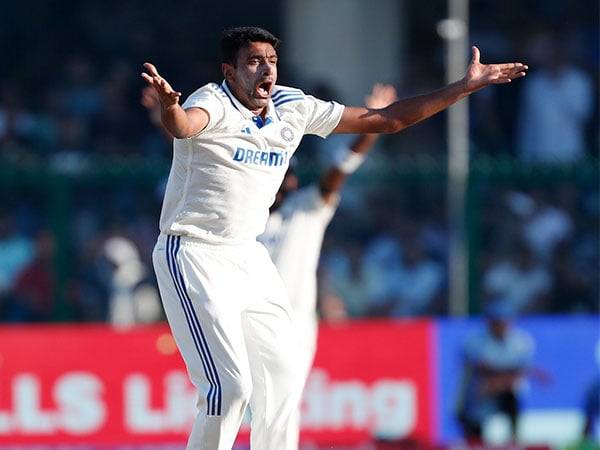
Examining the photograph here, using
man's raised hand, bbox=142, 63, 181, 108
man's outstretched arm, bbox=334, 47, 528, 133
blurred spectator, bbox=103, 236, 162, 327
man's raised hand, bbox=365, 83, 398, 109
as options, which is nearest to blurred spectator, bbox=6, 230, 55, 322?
blurred spectator, bbox=103, 236, 162, 327

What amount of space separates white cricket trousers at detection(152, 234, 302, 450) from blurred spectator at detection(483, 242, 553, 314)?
6.64m

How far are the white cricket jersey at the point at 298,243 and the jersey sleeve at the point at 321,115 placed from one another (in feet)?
9.24

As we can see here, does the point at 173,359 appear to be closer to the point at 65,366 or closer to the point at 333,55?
the point at 65,366

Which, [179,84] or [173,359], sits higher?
[179,84]

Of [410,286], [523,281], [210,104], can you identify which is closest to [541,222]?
[523,281]

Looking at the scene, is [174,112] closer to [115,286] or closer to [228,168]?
[228,168]

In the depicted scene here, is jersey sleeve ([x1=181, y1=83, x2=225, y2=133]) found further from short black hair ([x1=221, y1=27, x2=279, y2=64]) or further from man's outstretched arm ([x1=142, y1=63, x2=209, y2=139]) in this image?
short black hair ([x1=221, y1=27, x2=279, y2=64])

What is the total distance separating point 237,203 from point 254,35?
28.1 inches

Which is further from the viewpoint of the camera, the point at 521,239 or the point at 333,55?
the point at 333,55

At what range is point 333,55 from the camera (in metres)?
16.7

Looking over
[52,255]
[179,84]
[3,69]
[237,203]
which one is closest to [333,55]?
[179,84]

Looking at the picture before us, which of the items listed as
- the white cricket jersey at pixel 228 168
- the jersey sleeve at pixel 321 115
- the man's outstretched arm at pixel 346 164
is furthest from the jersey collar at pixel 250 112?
the man's outstretched arm at pixel 346 164

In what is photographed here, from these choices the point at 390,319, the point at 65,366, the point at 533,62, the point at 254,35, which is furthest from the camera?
the point at 533,62

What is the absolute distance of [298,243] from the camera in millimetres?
10180
